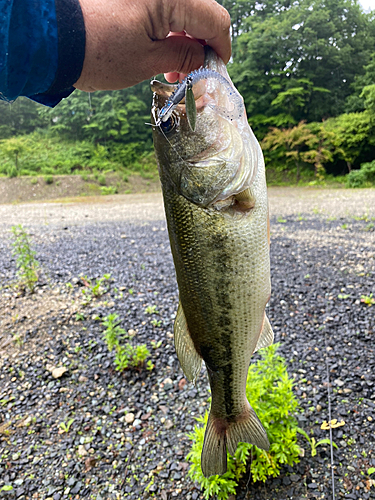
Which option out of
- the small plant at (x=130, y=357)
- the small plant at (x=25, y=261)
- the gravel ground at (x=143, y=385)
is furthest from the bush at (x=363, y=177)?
the small plant at (x=130, y=357)

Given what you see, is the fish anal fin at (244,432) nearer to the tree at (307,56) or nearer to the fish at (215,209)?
the fish at (215,209)

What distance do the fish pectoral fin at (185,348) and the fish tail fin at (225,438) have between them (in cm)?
37

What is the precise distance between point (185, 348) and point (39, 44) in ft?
5.55

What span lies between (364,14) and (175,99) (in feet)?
137

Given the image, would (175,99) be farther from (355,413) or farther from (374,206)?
(374,206)

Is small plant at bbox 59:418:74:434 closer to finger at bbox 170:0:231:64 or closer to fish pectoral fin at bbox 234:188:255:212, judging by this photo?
fish pectoral fin at bbox 234:188:255:212

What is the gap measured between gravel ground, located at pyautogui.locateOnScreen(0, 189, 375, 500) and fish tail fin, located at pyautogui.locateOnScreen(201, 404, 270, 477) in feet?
2.76

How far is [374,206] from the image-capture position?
1338cm

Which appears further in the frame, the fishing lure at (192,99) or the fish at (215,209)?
the fish at (215,209)

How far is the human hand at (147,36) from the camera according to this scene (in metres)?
1.69

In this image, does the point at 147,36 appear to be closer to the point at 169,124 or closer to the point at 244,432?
the point at 169,124

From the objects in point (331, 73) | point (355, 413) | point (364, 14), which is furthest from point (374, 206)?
point (364, 14)

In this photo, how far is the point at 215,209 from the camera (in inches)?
64.9

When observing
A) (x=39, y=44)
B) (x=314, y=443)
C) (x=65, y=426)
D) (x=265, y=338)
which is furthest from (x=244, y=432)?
Result: (x=39, y=44)
